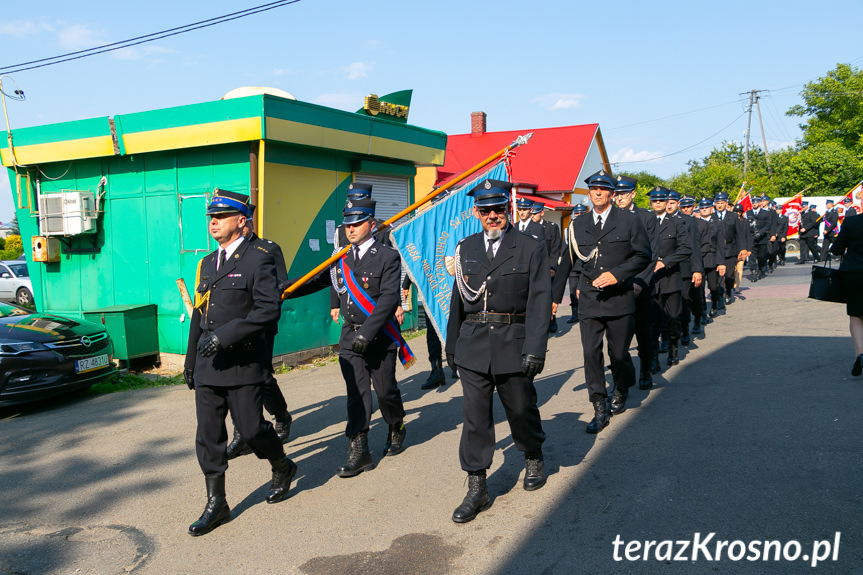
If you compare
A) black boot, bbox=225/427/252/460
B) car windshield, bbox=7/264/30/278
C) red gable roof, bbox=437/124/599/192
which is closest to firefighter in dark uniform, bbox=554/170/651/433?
black boot, bbox=225/427/252/460

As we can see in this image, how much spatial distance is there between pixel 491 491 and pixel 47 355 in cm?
579

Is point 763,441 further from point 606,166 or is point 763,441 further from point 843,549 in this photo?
point 606,166

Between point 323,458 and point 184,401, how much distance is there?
10.0 feet

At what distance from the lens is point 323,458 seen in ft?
18.6

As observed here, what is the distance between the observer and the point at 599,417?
19.4 ft

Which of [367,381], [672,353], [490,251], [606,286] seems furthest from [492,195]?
[672,353]

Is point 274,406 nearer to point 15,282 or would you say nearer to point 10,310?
point 10,310

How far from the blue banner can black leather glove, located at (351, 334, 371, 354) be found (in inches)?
62.9

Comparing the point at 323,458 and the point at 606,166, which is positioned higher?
the point at 606,166

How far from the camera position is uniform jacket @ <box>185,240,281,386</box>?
4.33 metres

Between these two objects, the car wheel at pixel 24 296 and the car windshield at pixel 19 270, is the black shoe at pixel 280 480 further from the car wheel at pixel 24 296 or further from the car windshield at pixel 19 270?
the car windshield at pixel 19 270

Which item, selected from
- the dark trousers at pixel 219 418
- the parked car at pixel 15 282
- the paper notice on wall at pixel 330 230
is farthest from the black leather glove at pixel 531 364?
the parked car at pixel 15 282

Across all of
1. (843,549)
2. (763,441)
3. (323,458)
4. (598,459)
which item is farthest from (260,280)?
(763,441)

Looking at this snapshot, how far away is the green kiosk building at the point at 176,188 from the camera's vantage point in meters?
9.27
